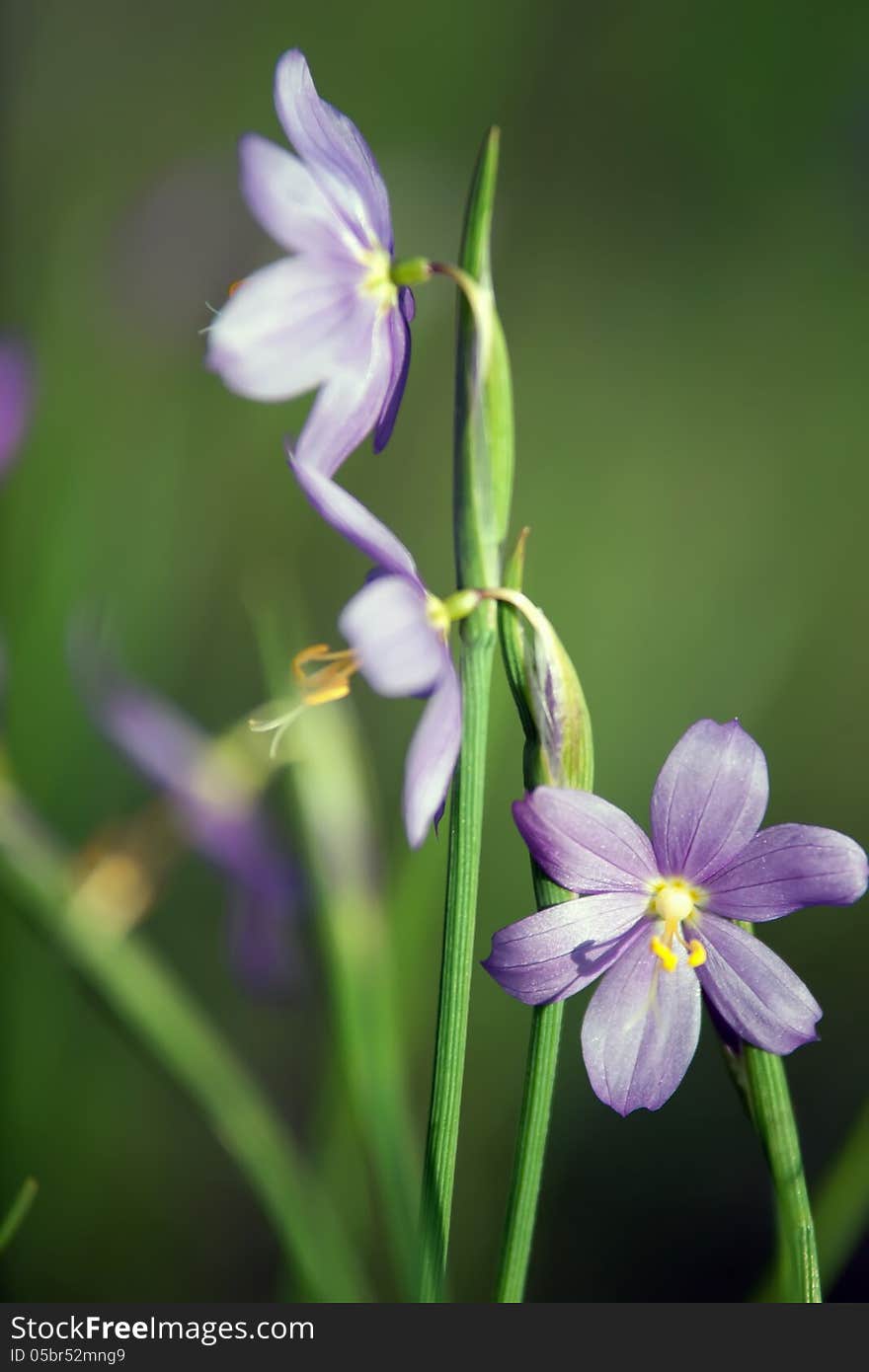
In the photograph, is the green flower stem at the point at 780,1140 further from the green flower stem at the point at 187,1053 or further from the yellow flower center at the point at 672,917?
the green flower stem at the point at 187,1053

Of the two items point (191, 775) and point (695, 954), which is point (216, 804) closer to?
point (191, 775)

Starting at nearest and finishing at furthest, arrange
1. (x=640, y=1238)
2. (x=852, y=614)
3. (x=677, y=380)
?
1. (x=640, y=1238)
2. (x=852, y=614)
3. (x=677, y=380)

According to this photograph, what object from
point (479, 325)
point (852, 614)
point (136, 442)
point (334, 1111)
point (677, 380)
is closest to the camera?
point (479, 325)

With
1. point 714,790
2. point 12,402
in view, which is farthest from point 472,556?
point 12,402

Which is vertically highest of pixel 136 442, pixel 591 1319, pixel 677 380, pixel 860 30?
pixel 860 30

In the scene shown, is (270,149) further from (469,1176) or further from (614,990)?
(469,1176)

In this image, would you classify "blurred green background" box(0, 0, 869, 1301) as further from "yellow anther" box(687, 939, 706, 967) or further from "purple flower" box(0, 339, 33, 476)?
"yellow anther" box(687, 939, 706, 967)

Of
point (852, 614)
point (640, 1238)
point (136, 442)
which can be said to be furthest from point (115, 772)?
point (852, 614)
